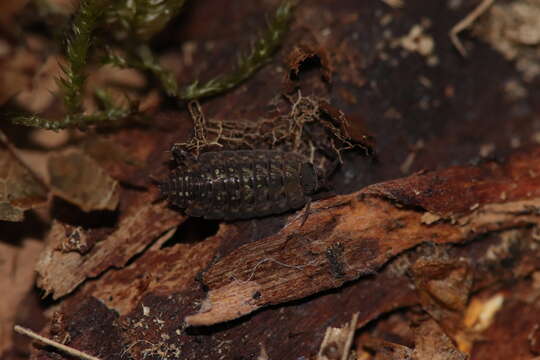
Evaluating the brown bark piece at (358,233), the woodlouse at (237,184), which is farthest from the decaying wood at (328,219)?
the woodlouse at (237,184)

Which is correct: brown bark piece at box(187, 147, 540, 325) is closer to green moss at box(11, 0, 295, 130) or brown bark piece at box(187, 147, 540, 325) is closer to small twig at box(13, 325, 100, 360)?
small twig at box(13, 325, 100, 360)

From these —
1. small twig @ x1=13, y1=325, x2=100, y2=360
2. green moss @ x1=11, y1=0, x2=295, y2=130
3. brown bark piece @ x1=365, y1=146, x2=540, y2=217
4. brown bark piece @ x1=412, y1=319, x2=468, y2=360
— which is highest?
green moss @ x1=11, y1=0, x2=295, y2=130

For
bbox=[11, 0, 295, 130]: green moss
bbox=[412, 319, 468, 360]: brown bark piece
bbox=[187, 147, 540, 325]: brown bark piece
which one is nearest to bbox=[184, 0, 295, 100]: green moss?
bbox=[11, 0, 295, 130]: green moss

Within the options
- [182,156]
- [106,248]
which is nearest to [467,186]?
[182,156]

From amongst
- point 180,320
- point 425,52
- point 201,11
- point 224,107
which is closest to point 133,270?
point 180,320

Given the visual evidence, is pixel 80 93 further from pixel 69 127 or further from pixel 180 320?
pixel 180 320

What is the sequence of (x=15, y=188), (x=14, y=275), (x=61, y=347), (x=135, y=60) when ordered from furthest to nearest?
(x=135, y=60)
(x=14, y=275)
(x=15, y=188)
(x=61, y=347)

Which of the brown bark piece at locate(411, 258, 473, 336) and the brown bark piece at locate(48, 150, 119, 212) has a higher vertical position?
the brown bark piece at locate(48, 150, 119, 212)

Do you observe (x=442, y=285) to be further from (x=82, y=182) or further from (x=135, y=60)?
(x=135, y=60)
